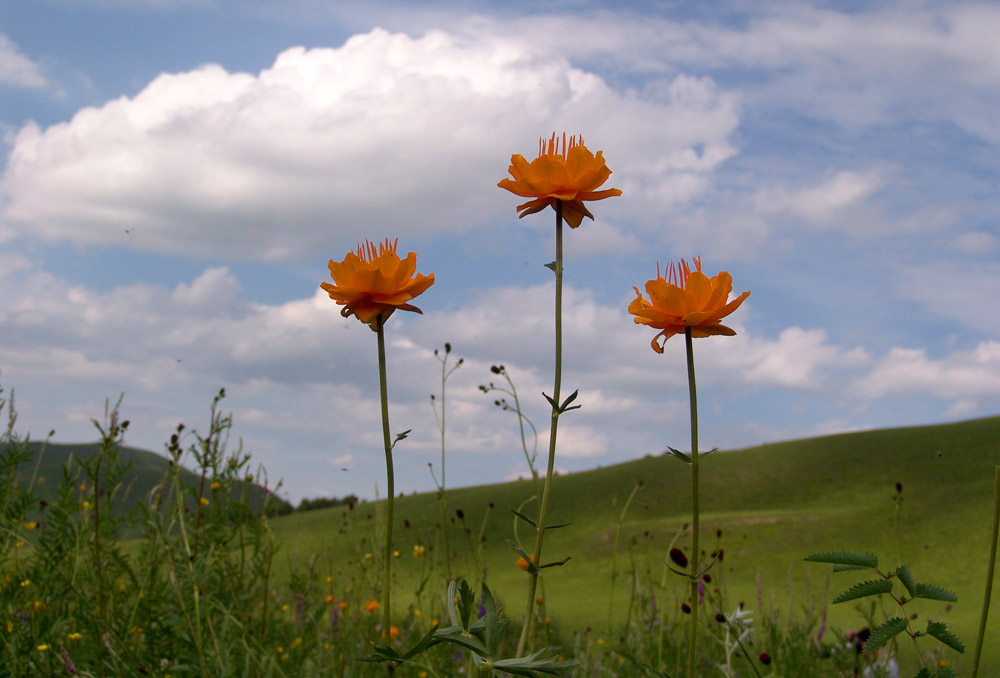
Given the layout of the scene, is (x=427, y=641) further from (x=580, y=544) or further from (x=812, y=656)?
(x=580, y=544)

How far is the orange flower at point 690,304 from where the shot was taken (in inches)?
51.9

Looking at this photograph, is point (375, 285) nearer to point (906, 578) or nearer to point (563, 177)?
point (563, 177)

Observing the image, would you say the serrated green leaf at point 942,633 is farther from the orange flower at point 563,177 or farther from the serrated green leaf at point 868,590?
the orange flower at point 563,177

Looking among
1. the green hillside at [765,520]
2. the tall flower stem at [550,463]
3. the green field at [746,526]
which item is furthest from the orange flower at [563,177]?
the green hillside at [765,520]

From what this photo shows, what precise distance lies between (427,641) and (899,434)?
1684 centimetres

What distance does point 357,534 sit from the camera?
11.2 metres

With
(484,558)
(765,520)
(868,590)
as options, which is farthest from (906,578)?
(765,520)

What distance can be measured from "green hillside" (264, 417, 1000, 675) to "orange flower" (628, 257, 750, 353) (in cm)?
392

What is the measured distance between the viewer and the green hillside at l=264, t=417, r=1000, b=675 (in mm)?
7859

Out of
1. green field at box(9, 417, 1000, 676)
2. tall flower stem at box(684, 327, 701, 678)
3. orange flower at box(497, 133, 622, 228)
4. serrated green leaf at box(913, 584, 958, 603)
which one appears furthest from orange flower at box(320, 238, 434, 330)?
green field at box(9, 417, 1000, 676)

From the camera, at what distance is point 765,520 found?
10734 mm

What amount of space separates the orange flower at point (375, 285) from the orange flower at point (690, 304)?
1.24 ft

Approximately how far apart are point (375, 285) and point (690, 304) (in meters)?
0.53

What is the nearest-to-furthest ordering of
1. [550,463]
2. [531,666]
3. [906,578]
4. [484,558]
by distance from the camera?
[531,666] → [550,463] → [906,578] → [484,558]
